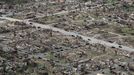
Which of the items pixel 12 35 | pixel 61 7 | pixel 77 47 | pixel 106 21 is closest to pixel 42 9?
pixel 61 7

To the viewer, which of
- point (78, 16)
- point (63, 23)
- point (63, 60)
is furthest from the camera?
point (78, 16)

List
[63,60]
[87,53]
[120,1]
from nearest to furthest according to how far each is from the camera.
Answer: [63,60], [87,53], [120,1]

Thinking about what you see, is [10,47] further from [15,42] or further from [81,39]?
[81,39]

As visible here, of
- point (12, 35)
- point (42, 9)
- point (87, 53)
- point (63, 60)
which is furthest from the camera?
point (42, 9)

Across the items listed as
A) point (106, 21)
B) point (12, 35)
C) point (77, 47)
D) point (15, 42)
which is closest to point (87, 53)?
point (77, 47)

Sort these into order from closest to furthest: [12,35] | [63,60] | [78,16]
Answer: [63,60] → [12,35] → [78,16]

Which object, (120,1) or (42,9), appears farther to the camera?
(120,1)

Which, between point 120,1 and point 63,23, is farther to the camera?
point 120,1

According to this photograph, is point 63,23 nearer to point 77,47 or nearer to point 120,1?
point 77,47
